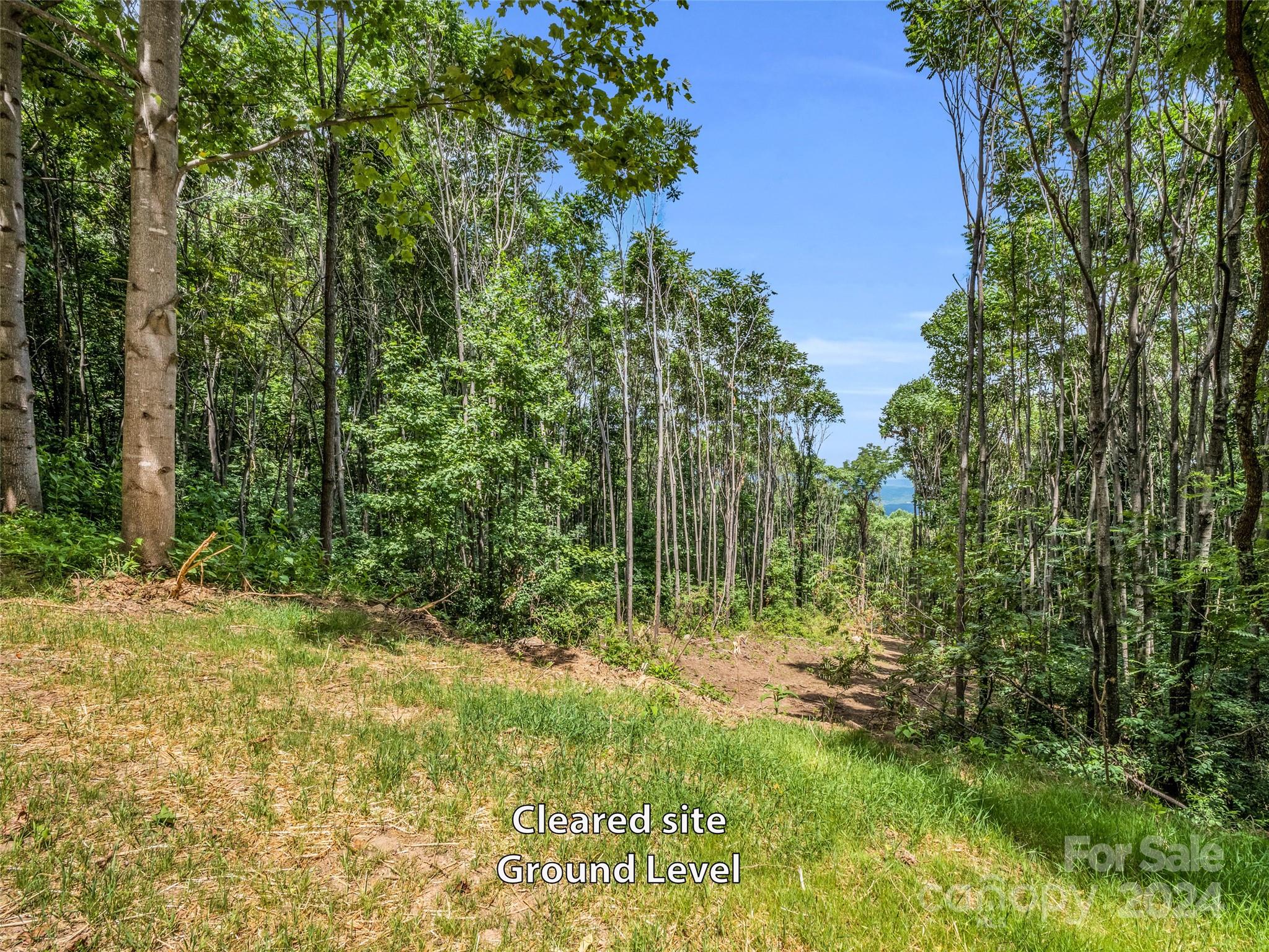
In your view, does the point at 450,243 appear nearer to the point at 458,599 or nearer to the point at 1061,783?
the point at 458,599

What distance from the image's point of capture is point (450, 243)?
12.9 m

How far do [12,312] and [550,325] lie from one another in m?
15.4

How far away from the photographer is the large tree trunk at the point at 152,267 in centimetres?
414

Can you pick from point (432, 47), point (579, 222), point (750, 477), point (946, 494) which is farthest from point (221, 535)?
point (750, 477)

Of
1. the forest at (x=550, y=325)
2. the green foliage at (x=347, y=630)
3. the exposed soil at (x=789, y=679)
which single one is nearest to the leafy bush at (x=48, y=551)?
the forest at (x=550, y=325)

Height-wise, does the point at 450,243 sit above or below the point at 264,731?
above

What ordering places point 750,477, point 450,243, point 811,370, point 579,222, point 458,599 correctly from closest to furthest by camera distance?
point 458,599 → point 450,243 → point 579,222 → point 811,370 → point 750,477

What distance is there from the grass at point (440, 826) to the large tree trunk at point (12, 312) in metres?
1.70

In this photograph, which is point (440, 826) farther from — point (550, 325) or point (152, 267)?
point (550, 325)

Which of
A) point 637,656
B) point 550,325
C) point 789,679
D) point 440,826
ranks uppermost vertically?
point 550,325

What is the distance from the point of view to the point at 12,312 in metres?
4.55

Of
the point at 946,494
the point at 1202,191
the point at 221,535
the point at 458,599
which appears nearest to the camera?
the point at 221,535

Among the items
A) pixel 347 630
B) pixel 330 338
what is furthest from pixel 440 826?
pixel 330 338

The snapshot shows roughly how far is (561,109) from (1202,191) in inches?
364
